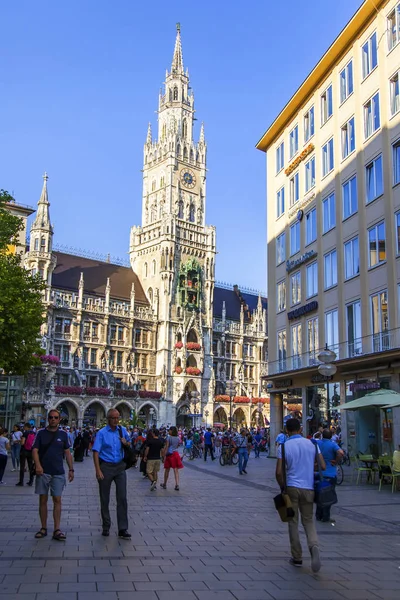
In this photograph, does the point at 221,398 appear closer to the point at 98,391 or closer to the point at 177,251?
the point at 98,391

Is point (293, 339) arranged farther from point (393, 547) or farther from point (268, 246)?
point (393, 547)

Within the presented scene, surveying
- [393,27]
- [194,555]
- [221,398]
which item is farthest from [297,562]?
[221,398]

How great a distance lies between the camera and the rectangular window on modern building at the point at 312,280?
107 ft

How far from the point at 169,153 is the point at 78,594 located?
266ft

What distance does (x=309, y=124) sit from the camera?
35094mm

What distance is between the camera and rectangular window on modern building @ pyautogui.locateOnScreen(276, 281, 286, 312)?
37.1m

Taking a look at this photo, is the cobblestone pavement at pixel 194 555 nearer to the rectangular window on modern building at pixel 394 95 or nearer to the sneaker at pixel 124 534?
the sneaker at pixel 124 534

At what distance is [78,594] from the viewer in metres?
6.76

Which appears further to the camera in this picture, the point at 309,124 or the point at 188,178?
the point at 188,178

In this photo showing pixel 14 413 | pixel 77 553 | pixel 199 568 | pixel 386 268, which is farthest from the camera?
pixel 14 413

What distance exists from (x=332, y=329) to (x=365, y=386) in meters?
4.25

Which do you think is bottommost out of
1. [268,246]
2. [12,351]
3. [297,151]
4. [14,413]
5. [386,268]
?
[14,413]

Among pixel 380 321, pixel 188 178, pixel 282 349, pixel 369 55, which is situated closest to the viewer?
pixel 380 321

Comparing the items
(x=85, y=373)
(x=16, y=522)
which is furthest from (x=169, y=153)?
(x=16, y=522)
